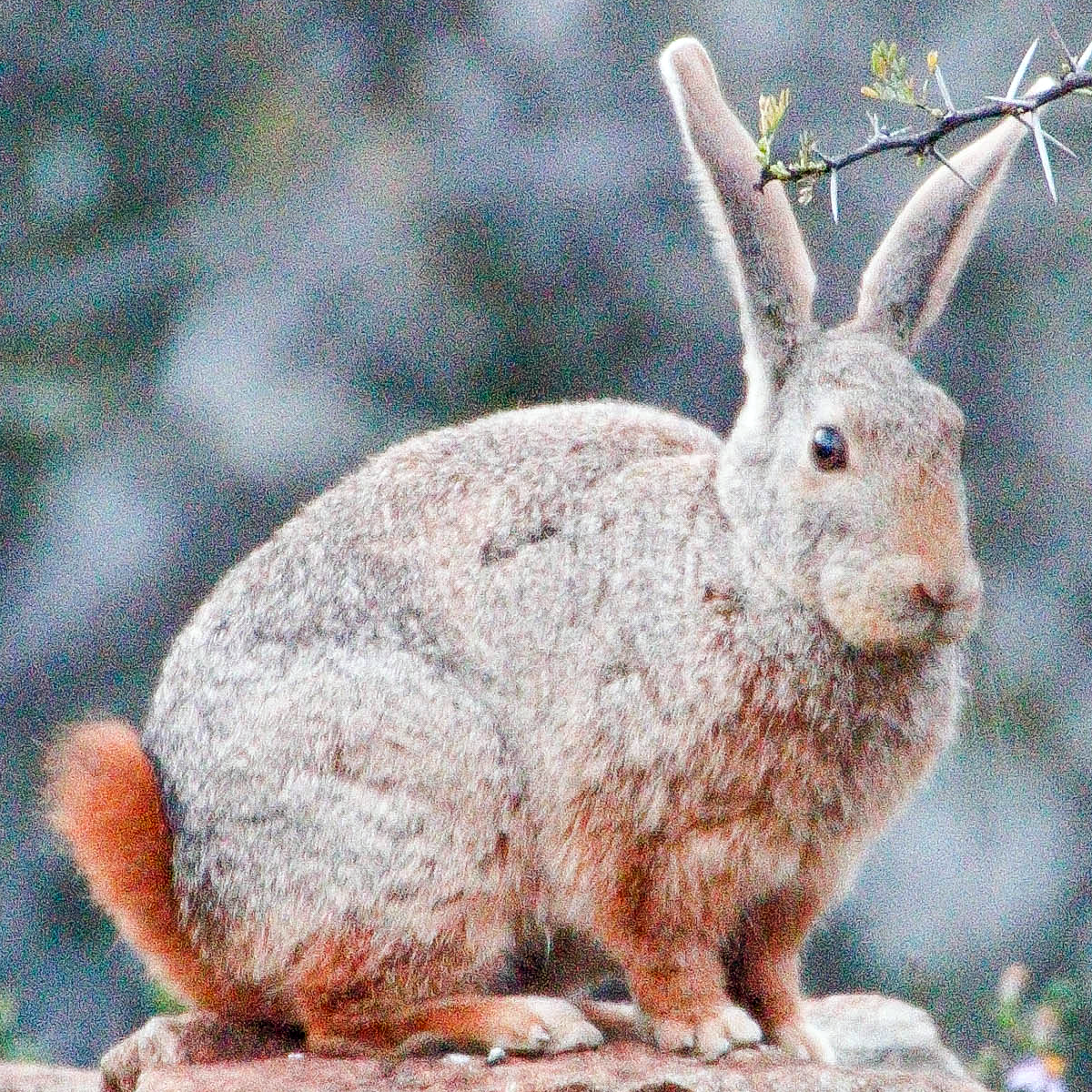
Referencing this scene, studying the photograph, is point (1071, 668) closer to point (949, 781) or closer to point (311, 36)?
point (949, 781)

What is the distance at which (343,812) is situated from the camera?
118 inches

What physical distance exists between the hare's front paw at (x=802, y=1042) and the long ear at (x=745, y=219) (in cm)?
125

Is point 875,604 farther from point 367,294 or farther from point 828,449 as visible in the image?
point 367,294

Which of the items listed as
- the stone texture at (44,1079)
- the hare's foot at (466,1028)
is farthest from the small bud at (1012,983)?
the stone texture at (44,1079)

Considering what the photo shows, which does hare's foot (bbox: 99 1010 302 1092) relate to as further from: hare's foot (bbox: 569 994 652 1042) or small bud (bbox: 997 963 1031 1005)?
small bud (bbox: 997 963 1031 1005)

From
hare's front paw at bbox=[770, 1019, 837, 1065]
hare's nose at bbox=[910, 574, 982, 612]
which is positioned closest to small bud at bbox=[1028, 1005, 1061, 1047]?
hare's front paw at bbox=[770, 1019, 837, 1065]

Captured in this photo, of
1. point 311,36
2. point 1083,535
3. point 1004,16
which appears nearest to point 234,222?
point 311,36

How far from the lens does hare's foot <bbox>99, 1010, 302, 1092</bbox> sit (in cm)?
310

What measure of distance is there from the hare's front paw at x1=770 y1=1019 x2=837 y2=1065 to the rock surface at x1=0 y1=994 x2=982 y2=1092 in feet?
0.36

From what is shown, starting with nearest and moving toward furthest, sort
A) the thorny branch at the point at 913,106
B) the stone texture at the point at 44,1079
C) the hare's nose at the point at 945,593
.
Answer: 1. the thorny branch at the point at 913,106
2. the hare's nose at the point at 945,593
3. the stone texture at the point at 44,1079

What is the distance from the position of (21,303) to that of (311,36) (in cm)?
119

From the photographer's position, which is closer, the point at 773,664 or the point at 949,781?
the point at 773,664

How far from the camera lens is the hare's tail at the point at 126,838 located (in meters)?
3.05

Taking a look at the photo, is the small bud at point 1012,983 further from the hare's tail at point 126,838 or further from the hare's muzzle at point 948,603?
the hare's tail at point 126,838
